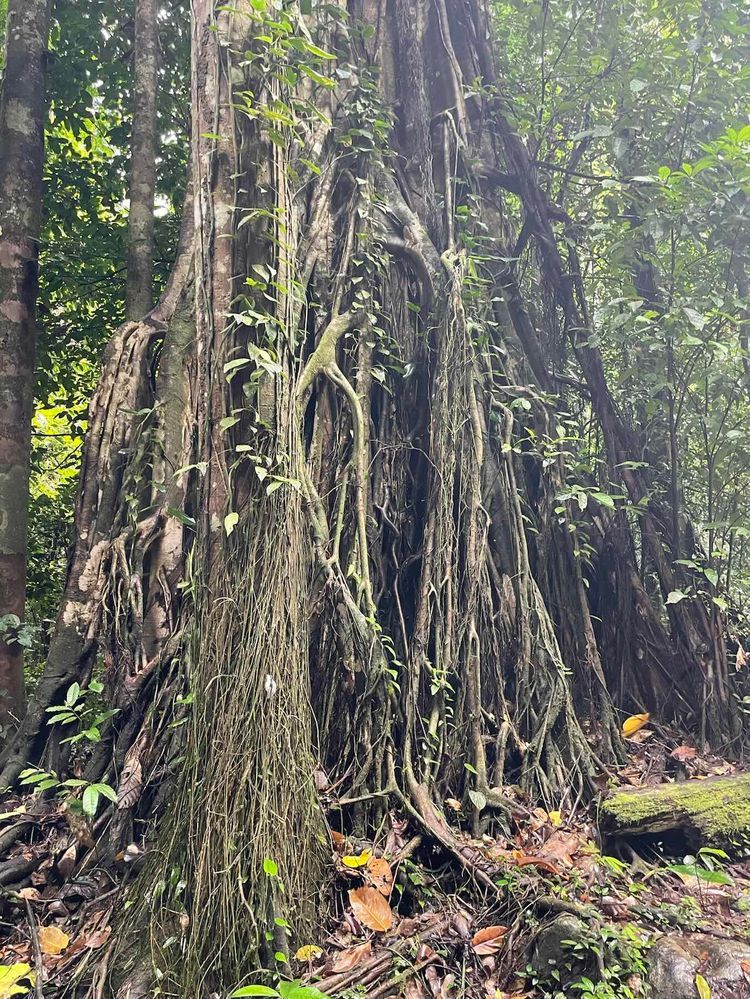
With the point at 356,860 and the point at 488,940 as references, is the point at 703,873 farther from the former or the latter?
the point at 356,860

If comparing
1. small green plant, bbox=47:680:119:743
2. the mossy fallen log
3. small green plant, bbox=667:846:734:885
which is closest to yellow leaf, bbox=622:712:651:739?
the mossy fallen log

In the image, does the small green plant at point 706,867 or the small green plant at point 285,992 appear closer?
the small green plant at point 285,992

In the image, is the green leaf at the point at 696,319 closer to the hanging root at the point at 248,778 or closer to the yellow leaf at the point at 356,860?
the hanging root at the point at 248,778

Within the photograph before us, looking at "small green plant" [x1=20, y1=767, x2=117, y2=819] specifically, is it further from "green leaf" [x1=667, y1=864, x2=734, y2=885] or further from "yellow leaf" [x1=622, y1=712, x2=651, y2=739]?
"yellow leaf" [x1=622, y1=712, x2=651, y2=739]

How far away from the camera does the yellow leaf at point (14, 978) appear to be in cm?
178

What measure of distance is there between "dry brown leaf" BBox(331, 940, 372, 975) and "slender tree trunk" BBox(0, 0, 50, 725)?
2076mm

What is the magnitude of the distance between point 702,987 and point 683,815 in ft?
3.16

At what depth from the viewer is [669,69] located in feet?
14.2

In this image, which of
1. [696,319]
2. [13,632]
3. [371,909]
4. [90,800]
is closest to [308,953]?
[371,909]

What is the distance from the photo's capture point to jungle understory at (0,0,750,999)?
198cm

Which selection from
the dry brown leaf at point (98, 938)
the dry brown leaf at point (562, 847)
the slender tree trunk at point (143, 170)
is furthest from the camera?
the slender tree trunk at point (143, 170)

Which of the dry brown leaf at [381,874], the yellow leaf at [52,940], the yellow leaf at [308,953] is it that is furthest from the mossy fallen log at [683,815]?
the yellow leaf at [52,940]

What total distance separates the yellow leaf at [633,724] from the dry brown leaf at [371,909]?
1.90 m

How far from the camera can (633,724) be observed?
11.5ft
